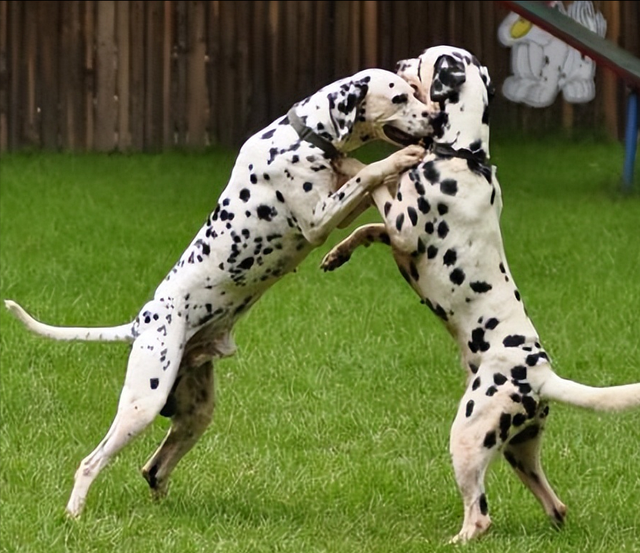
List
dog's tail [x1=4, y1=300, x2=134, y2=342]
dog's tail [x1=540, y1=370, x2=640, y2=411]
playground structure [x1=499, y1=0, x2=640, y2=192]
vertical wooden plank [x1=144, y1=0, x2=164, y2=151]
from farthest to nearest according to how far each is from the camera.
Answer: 1. vertical wooden plank [x1=144, y1=0, x2=164, y2=151]
2. playground structure [x1=499, y1=0, x2=640, y2=192]
3. dog's tail [x1=4, y1=300, x2=134, y2=342]
4. dog's tail [x1=540, y1=370, x2=640, y2=411]

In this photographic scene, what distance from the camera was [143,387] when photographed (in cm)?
534

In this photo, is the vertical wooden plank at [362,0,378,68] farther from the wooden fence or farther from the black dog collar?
the black dog collar

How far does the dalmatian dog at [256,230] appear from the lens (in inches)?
204

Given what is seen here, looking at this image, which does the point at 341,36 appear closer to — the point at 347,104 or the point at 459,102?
the point at 347,104

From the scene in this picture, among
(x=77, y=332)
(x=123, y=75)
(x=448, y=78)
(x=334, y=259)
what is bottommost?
(x=123, y=75)

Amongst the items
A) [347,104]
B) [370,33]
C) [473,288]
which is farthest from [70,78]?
[473,288]

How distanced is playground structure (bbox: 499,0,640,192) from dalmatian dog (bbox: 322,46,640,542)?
719 cm

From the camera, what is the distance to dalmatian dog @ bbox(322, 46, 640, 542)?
4.93 m

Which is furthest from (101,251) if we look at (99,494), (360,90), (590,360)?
(360,90)

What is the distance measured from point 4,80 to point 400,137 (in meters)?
10.7

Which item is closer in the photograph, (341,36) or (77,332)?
(77,332)

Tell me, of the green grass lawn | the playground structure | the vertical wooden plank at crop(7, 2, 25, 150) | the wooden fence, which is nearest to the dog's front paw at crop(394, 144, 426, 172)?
the green grass lawn

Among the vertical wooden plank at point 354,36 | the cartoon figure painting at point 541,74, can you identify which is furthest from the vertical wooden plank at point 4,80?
the cartoon figure painting at point 541,74

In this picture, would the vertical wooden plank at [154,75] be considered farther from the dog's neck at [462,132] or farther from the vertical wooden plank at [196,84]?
the dog's neck at [462,132]
